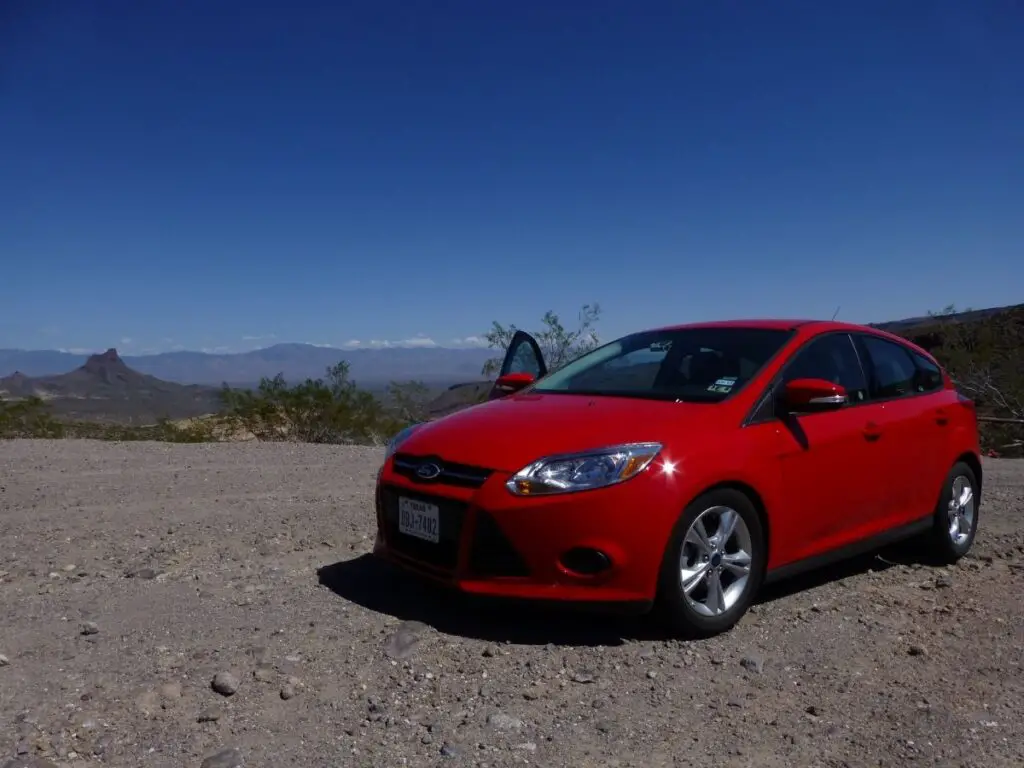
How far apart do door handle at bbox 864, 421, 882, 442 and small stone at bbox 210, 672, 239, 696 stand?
3387 millimetres

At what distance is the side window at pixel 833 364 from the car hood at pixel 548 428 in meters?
0.79

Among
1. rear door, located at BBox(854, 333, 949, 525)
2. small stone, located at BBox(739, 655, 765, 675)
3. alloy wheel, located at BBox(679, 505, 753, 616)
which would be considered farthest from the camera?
rear door, located at BBox(854, 333, 949, 525)

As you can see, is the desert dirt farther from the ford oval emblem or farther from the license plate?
the ford oval emblem

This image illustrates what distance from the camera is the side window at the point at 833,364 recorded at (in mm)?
4695

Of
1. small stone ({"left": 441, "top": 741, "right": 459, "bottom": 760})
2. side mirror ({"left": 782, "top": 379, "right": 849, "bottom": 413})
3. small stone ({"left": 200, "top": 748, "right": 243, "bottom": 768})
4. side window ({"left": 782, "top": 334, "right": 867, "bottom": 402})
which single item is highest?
side window ({"left": 782, "top": 334, "right": 867, "bottom": 402})

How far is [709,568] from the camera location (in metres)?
3.95

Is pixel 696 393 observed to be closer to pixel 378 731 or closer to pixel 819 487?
pixel 819 487

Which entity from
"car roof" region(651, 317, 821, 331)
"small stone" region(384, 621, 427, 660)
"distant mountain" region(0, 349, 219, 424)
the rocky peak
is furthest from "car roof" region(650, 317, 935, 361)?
the rocky peak

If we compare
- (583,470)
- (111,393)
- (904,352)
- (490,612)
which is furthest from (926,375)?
(111,393)

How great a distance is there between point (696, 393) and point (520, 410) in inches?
35.4

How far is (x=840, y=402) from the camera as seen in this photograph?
4.33 metres

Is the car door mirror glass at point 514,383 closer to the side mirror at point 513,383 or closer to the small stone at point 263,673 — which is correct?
the side mirror at point 513,383

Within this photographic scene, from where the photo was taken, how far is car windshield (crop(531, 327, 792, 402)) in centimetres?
455

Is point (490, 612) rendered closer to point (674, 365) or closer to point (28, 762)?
point (674, 365)
